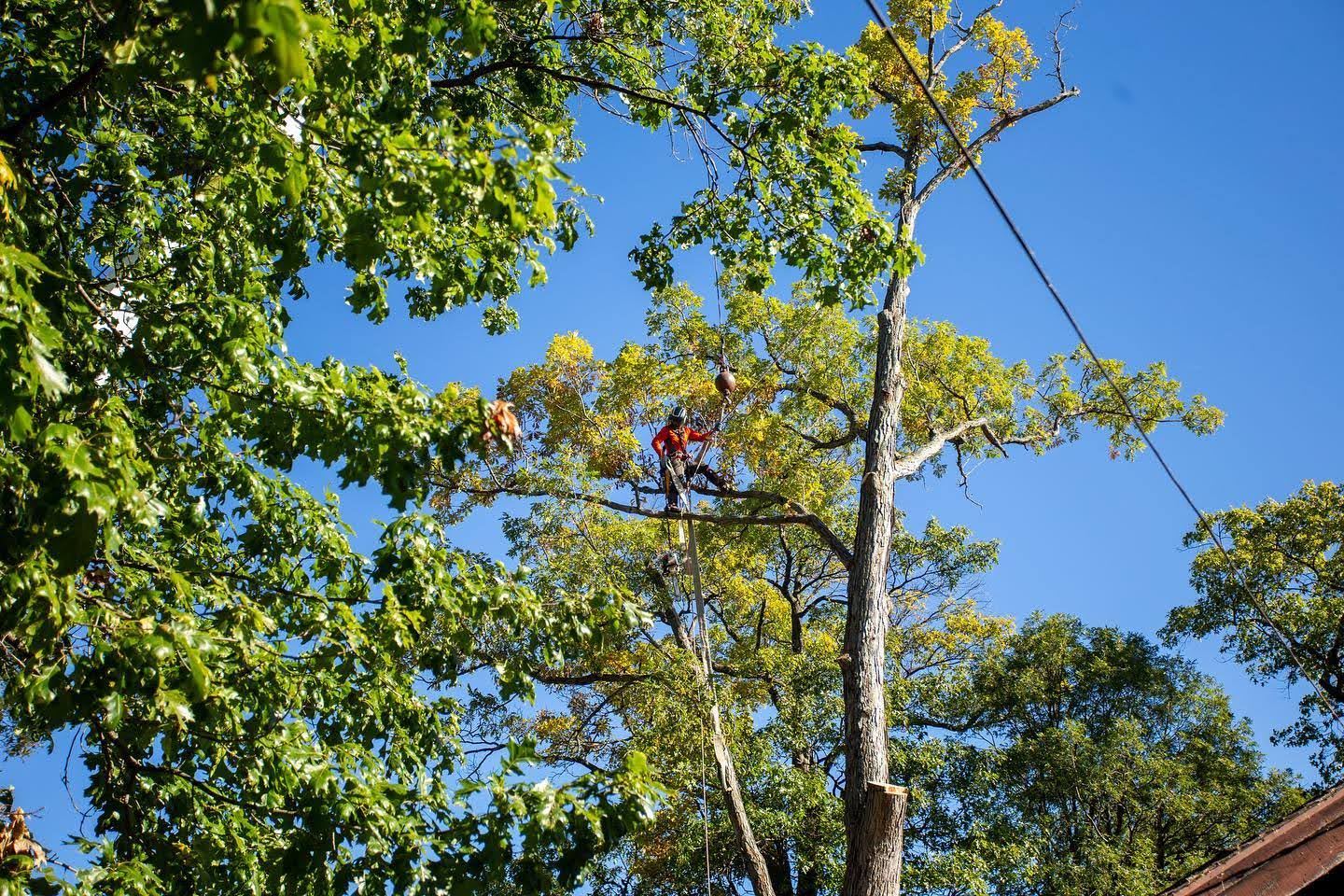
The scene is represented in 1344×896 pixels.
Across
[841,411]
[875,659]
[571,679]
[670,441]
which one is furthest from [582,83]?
[571,679]

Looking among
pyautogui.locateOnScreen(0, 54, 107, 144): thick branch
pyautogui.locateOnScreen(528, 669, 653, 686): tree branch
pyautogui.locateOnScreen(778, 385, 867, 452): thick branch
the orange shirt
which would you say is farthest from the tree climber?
pyautogui.locateOnScreen(0, 54, 107, 144): thick branch

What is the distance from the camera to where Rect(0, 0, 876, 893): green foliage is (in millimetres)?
3420

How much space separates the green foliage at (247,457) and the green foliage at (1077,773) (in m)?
8.76

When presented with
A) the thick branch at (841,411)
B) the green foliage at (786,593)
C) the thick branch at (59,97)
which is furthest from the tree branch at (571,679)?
the thick branch at (59,97)

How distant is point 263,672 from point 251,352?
4.51 feet

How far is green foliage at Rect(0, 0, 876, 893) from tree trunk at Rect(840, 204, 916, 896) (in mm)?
2022

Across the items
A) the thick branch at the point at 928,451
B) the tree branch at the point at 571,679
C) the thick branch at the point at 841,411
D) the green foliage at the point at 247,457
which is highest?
the thick branch at the point at 841,411

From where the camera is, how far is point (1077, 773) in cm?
1364

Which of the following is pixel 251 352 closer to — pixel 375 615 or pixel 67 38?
pixel 375 615

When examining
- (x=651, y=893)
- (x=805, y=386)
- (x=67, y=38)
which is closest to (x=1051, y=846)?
(x=651, y=893)

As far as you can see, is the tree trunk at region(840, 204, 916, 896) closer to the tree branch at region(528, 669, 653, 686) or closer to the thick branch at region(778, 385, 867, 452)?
the thick branch at region(778, 385, 867, 452)

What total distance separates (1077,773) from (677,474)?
27.6ft

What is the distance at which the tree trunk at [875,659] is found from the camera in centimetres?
556

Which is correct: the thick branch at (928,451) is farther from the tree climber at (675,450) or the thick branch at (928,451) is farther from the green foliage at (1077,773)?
the green foliage at (1077,773)
